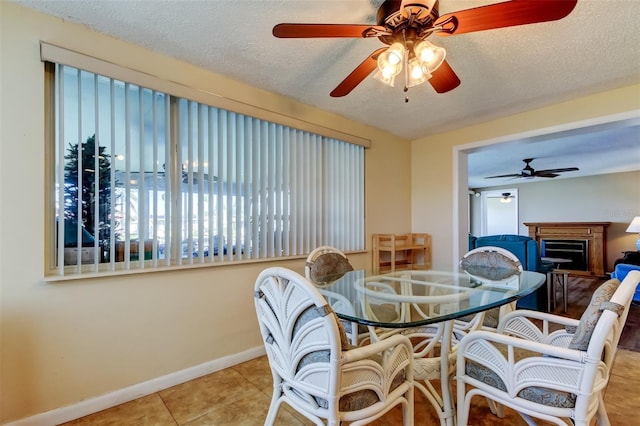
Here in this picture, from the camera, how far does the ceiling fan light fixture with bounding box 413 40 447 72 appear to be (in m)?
1.46

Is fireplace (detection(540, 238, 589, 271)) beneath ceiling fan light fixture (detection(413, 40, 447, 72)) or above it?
beneath

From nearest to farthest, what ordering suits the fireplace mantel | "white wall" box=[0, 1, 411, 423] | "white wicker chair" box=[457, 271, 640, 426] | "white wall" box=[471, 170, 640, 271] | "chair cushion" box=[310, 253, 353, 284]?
"white wicker chair" box=[457, 271, 640, 426] → "white wall" box=[0, 1, 411, 423] → "chair cushion" box=[310, 253, 353, 284] → "white wall" box=[471, 170, 640, 271] → the fireplace mantel

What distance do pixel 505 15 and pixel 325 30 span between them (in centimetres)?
75

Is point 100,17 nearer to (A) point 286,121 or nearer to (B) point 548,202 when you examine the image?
(A) point 286,121

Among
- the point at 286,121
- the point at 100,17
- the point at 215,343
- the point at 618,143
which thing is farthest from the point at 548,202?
the point at 100,17

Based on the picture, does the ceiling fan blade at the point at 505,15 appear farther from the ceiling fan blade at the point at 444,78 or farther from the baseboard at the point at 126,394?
the baseboard at the point at 126,394

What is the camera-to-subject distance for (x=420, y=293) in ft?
5.97

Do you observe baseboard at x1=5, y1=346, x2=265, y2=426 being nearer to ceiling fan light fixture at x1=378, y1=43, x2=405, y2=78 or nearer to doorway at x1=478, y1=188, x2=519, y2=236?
ceiling fan light fixture at x1=378, y1=43, x2=405, y2=78

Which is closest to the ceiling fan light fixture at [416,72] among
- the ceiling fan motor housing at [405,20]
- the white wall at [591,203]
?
the ceiling fan motor housing at [405,20]

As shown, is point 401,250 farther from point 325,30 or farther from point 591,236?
point 591,236

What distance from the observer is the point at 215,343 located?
2.32 m

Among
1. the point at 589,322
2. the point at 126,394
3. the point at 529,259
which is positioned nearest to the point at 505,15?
the point at 589,322

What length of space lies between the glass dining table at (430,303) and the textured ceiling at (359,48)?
5.03 ft

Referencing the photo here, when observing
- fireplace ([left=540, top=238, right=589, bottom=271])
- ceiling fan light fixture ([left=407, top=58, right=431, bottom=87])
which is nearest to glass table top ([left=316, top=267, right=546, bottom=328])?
ceiling fan light fixture ([left=407, top=58, right=431, bottom=87])
